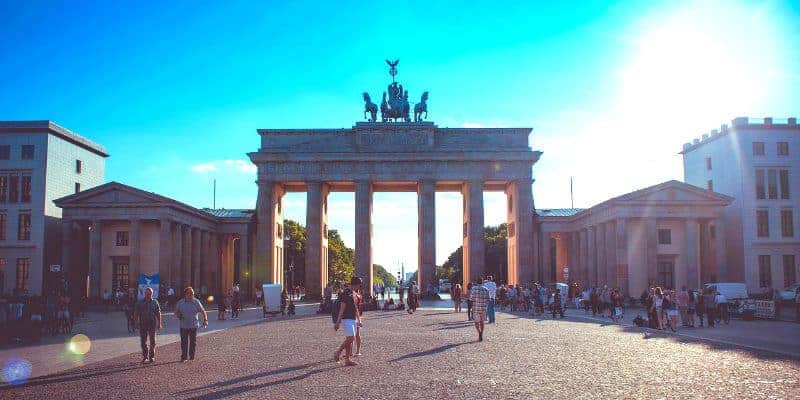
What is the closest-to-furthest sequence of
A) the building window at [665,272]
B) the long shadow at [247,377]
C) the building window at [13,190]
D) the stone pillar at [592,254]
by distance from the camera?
the long shadow at [247,377] < the building window at [665,272] < the stone pillar at [592,254] < the building window at [13,190]

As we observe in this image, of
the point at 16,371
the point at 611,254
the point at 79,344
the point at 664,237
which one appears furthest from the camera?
the point at 664,237

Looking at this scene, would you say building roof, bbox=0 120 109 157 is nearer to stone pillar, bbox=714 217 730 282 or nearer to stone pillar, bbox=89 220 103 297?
stone pillar, bbox=89 220 103 297

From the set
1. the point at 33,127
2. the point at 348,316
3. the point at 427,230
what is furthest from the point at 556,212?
the point at 348,316

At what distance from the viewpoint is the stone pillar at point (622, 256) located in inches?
2199

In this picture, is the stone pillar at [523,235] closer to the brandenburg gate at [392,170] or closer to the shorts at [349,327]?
the brandenburg gate at [392,170]

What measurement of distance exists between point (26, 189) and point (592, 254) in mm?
52187

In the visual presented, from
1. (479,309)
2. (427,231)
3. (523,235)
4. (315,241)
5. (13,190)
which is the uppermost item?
(13,190)

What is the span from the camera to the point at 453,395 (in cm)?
1299

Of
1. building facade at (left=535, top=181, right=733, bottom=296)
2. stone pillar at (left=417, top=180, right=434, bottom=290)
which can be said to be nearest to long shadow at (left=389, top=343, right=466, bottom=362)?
building facade at (left=535, top=181, right=733, bottom=296)

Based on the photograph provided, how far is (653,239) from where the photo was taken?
5719 cm

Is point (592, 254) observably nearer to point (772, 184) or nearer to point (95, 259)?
point (772, 184)

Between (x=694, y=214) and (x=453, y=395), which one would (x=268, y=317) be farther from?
(x=694, y=214)

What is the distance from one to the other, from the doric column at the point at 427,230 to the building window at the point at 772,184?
31.5 m

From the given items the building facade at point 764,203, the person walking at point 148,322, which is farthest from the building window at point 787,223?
the person walking at point 148,322
